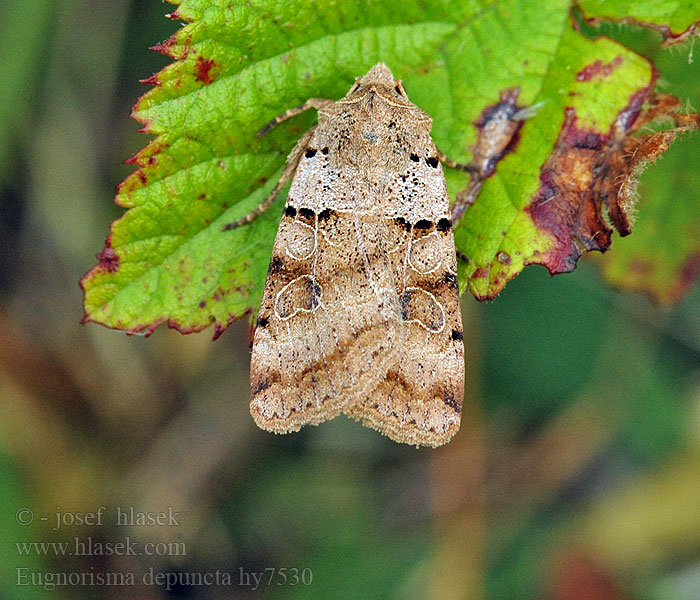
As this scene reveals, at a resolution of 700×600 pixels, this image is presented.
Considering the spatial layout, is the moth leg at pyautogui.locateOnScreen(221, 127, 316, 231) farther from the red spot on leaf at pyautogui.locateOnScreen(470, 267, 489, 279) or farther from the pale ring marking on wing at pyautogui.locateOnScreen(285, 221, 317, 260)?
the red spot on leaf at pyautogui.locateOnScreen(470, 267, 489, 279)

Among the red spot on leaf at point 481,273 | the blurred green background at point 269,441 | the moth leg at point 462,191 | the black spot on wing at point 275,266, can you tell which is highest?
the moth leg at point 462,191

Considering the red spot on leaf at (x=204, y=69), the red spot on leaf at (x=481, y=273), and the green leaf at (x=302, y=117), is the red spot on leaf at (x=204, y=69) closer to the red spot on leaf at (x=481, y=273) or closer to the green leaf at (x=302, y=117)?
the green leaf at (x=302, y=117)

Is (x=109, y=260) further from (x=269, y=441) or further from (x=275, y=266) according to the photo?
(x=269, y=441)

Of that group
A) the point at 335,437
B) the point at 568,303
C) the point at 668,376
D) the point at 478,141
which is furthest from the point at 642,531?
the point at 478,141

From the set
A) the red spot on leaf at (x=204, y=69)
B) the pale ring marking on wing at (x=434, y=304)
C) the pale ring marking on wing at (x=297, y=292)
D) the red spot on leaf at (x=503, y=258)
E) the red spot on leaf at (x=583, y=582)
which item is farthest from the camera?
the red spot on leaf at (x=583, y=582)

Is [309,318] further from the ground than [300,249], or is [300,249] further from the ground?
[300,249]

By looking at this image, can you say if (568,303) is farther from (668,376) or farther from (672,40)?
(672,40)

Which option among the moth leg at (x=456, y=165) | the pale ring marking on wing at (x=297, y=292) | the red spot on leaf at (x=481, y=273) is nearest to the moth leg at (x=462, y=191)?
the moth leg at (x=456, y=165)
